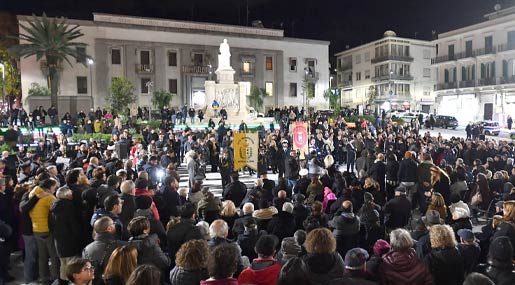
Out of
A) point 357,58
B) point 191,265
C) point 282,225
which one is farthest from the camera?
point 357,58

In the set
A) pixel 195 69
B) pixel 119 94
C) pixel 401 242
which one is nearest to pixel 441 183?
pixel 401 242

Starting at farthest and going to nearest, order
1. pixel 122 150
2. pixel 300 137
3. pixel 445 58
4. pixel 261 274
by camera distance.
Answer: pixel 445 58 → pixel 122 150 → pixel 300 137 → pixel 261 274

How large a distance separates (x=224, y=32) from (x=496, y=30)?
28420mm

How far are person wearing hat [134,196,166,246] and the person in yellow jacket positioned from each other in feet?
4.27

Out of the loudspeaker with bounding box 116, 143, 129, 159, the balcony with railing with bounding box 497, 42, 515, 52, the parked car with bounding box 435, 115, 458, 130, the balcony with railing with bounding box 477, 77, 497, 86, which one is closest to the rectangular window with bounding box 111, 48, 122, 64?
the loudspeaker with bounding box 116, 143, 129, 159

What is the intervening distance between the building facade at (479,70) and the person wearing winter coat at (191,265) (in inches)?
1668

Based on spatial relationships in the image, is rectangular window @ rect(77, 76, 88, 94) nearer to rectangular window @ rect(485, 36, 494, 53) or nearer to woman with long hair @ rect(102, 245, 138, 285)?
rectangular window @ rect(485, 36, 494, 53)

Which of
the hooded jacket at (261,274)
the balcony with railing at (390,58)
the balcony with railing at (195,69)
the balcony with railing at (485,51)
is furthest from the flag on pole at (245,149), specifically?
the balcony with railing at (390,58)

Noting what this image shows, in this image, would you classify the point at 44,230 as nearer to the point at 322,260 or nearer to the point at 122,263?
the point at 122,263

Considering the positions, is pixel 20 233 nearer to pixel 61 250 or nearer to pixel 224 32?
pixel 61 250

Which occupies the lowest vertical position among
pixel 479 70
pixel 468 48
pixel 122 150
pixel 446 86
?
pixel 122 150

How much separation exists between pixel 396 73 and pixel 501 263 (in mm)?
60476

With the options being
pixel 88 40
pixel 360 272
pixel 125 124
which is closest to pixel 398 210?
pixel 360 272

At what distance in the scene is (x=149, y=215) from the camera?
6160 mm
